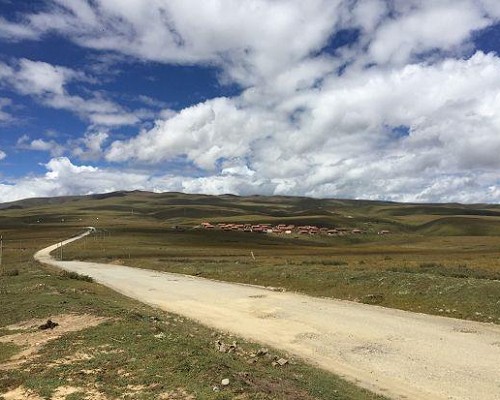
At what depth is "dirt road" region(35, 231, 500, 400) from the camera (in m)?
14.4

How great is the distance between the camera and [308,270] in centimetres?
4344

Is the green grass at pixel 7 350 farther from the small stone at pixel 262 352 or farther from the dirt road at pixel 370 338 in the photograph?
the dirt road at pixel 370 338

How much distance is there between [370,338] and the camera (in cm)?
2016

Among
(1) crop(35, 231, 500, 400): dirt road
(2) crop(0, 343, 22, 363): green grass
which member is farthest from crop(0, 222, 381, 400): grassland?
(1) crop(35, 231, 500, 400): dirt road

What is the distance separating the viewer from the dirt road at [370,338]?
1440 cm

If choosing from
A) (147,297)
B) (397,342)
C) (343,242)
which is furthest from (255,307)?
(343,242)

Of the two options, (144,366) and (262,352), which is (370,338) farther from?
(144,366)

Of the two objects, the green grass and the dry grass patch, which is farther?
the green grass

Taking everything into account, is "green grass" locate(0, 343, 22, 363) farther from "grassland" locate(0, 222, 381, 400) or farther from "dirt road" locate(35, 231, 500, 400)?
"dirt road" locate(35, 231, 500, 400)

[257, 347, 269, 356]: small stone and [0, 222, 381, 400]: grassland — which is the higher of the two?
[0, 222, 381, 400]: grassland

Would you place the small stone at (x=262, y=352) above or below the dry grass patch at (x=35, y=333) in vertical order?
below

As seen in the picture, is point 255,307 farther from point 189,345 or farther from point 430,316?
point 189,345

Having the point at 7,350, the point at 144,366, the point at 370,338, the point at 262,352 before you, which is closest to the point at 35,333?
the point at 7,350

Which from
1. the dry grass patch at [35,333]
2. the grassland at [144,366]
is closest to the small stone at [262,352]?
the grassland at [144,366]
